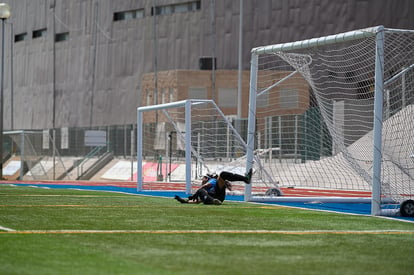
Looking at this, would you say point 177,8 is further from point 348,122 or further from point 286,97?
point 348,122

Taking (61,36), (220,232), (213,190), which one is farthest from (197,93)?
(220,232)

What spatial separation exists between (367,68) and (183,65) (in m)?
37.5

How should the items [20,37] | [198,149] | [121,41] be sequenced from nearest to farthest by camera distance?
1. [198,149]
2. [121,41]
3. [20,37]

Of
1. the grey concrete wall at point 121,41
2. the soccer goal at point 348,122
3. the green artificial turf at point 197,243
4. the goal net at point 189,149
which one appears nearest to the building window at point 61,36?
the grey concrete wall at point 121,41

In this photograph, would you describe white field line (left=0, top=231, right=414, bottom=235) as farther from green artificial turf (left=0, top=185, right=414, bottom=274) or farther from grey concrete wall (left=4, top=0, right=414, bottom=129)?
grey concrete wall (left=4, top=0, right=414, bottom=129)

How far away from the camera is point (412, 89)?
18.7 m

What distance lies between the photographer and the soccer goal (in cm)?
1565

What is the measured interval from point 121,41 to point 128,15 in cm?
199

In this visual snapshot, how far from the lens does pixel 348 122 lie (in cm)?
2381

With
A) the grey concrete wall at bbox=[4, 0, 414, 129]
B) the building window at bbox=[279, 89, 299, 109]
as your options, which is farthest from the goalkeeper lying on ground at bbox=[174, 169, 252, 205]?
the grey concrete wall at bbox=[4, 0, 414, 129]

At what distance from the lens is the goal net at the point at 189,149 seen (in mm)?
23375

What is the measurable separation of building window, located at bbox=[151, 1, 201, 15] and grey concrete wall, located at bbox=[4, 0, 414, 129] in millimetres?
467

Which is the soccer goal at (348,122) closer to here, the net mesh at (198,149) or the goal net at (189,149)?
the net mesh at (198,149)

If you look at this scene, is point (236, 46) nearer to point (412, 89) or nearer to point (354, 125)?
point (354, 125)
